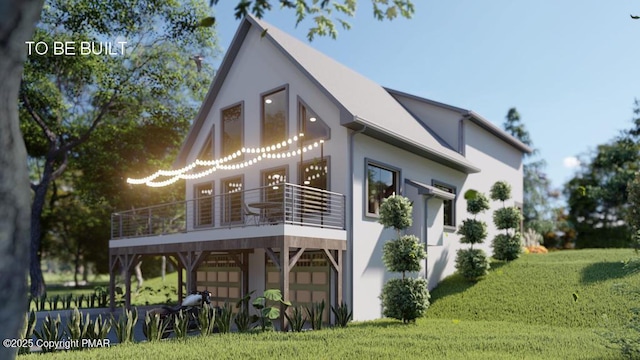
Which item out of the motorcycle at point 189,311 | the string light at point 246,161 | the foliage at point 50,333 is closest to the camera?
the foliage at point 50,333

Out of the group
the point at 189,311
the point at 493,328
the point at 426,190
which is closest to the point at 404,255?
the point at 493,328

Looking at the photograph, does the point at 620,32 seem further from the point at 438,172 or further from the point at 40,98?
the point at 40,98

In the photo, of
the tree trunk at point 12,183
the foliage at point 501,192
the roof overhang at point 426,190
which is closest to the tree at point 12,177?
the tree trunk at point 12,183

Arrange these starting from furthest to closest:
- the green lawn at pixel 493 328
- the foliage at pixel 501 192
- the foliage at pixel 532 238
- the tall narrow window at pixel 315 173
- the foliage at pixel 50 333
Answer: the foliage at pixel 532 238 < the foliage at pixel 501 192 < the tall narrow window at pixel 315 173 < the foliage at pixel 50 333 < the green lawn at pixel 493 328

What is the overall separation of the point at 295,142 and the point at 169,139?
52.8 feet

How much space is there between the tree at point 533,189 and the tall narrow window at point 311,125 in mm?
22597

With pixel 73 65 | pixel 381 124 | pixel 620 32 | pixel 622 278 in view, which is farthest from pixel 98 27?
pixel 622 278

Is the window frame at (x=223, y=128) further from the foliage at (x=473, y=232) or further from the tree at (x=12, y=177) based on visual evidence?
the tree at (x=12, y=177)

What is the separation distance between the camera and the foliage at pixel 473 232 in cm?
1856

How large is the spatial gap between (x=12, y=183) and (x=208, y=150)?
15.7m

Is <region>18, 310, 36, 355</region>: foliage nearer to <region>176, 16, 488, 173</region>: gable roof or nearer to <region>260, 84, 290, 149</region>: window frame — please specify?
<region>260, 84, 290, 149</region>: window frame

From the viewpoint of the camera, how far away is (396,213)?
14.6 meters

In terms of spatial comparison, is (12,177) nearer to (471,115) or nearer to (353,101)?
(353,101)

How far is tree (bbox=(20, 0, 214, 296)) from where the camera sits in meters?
24.6
